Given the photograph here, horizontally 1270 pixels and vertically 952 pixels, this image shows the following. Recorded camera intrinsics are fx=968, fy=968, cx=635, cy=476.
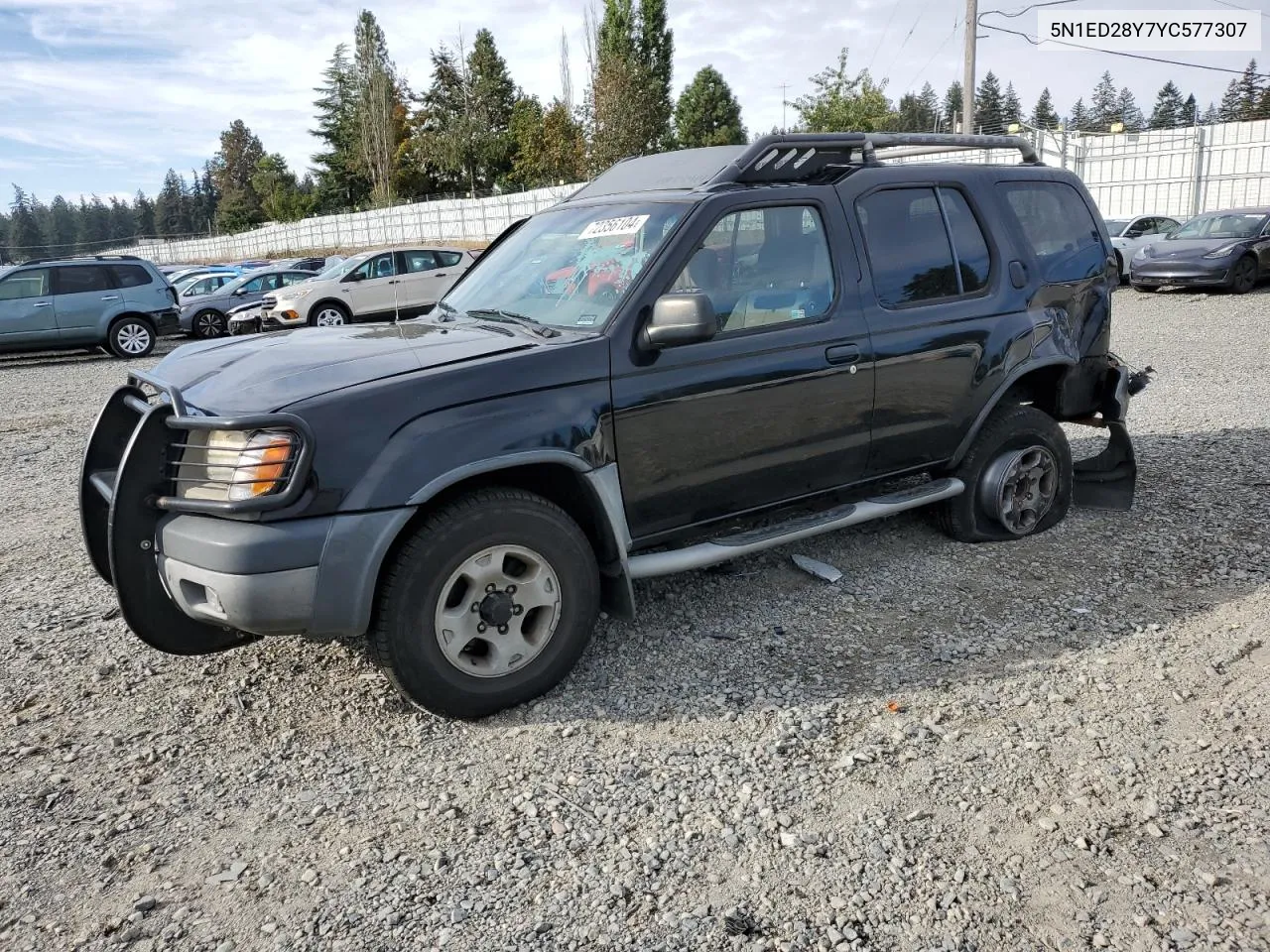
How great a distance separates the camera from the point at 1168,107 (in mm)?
108375

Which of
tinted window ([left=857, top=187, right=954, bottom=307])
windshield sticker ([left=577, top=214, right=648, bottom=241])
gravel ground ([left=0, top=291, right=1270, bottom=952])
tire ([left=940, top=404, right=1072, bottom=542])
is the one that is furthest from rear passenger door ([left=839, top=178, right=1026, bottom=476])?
windshield sticker ([left=577, top=214, right=648, bottom=241])

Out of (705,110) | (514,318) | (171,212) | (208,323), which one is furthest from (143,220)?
(514,318)

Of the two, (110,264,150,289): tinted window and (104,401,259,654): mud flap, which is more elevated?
(110,264,150,289): tinted window

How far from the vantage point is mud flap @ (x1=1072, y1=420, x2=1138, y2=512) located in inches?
220

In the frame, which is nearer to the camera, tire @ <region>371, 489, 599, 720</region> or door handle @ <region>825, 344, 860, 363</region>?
tire @ <region>371, 489, 599, 720</region>

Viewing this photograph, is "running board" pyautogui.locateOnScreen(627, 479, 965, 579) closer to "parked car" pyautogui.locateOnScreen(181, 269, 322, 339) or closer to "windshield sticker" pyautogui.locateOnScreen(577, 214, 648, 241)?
"windshield sticker" pyautogui.locateOnScreen(577, 214, 648, 241)

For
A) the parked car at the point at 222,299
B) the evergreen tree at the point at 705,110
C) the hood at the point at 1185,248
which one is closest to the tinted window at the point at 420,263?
the parked car at the point at 222,299

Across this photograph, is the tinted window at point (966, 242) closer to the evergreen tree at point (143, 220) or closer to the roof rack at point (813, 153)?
the roof rack at point (813, 153)

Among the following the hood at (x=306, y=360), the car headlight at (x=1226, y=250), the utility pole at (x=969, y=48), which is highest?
the utility pole at (x=969, y=48)

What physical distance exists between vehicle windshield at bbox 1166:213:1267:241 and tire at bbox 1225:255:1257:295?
1.90 ft

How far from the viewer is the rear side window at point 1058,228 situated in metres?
5.08

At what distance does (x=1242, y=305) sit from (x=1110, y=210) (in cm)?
1471

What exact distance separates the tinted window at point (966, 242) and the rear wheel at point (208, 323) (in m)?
18.8

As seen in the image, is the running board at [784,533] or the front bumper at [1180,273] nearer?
the running board at [784,533]
